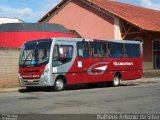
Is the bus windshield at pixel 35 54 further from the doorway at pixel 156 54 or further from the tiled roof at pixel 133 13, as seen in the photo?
the doorway at pixel 156 54

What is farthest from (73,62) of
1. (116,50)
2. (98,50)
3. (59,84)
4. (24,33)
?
(24,33)

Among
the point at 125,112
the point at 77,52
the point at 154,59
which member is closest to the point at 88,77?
the point at 77,52

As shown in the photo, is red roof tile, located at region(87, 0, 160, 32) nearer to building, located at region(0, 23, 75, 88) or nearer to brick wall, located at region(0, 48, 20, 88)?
building, located at region(0, 23, 75, 88)

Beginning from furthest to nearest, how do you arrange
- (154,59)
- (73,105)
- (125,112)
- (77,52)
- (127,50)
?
1. (154,59)
2. (127,50)
3. (77,52)
4. (73,105)
5. (125,112)

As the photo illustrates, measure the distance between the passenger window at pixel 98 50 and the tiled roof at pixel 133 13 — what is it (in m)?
12.0

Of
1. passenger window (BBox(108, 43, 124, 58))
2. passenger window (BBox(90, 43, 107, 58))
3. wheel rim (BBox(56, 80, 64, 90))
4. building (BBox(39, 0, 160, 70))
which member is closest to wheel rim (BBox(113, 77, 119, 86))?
passenger window (BBox(108, 43, 124, 58))

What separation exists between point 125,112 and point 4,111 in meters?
3.65

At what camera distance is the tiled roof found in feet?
127

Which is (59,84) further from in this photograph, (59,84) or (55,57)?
(55,57)

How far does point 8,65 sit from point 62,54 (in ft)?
18.3

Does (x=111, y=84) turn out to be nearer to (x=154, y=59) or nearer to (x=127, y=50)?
(x=127, y=50)

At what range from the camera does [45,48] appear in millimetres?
22031

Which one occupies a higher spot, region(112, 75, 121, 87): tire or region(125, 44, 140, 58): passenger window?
region(125, 44, 140, 58): passenger window

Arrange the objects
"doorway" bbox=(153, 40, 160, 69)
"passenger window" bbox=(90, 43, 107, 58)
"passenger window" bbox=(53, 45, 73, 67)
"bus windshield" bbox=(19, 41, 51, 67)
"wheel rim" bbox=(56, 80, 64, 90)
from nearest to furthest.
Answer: "bus windshield" bbox=(19, 41, 51, 67) → "passenger window" bbox=(53, 45, 73, 67) → "wheel rim" bbox=(56, 80, 64, 90) → "passenger window" bbox=(90, 43, 107, 58) → "doorway" bbox=(153, 40, 160, 69)
